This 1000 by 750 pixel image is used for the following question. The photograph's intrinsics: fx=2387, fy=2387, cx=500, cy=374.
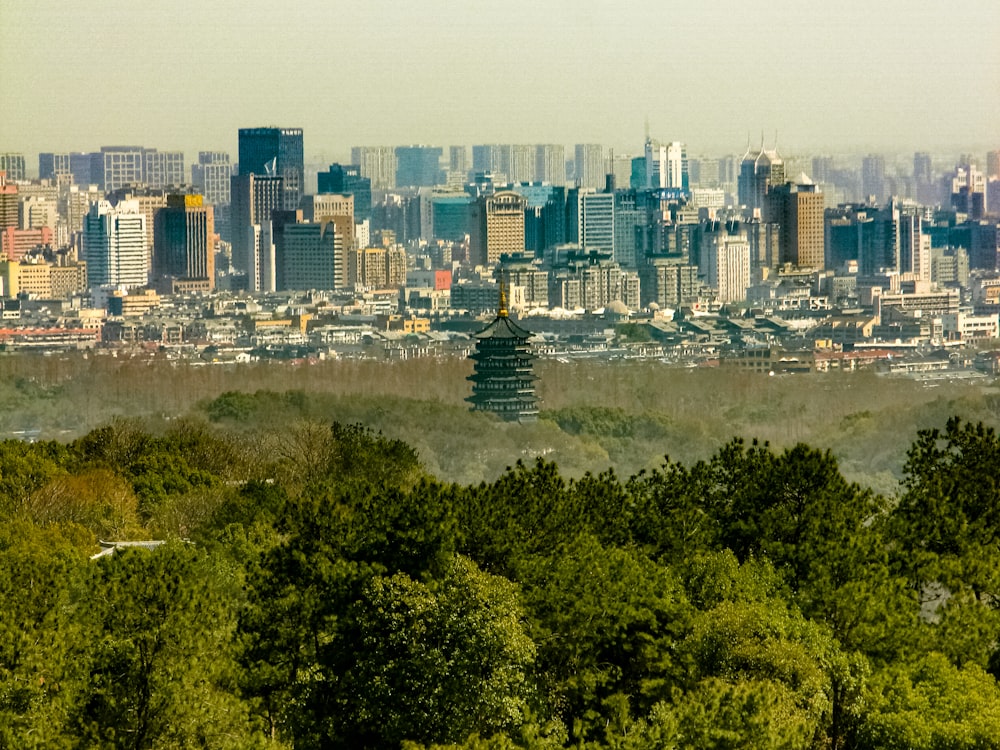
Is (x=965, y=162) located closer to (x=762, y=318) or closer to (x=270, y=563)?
(x=762, y=318)

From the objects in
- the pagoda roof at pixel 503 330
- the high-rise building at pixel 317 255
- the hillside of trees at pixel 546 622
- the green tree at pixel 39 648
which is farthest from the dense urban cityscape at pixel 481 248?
the green tree at pixel 39 648

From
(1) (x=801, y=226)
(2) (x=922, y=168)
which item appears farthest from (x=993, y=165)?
(1) (x=801, y=226)

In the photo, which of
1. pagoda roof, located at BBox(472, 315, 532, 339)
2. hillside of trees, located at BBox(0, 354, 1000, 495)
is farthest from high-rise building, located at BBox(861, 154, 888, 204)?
pagoda roof, located at BBox(472, 315, 532, 339)

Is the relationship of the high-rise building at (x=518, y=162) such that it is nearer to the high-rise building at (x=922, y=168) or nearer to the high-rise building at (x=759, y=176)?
the high-rise building at (x=759, y=176)

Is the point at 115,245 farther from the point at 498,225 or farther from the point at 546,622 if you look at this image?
the point at 546,622

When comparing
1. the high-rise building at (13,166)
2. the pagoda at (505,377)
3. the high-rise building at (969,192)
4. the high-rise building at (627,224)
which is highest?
the high-rise building at (13,166)

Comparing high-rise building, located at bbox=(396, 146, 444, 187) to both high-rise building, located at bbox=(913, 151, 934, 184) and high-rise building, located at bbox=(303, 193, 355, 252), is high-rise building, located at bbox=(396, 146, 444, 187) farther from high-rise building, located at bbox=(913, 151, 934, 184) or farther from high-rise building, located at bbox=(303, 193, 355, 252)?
high-rise building, located at bbox=(913, 151, 934, 184)
